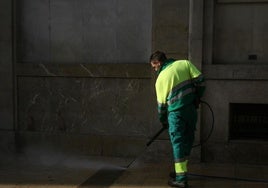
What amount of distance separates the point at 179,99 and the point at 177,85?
175 mm

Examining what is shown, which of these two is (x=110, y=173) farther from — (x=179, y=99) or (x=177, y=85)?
(x=177, y=85)

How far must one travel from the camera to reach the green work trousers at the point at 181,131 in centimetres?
633

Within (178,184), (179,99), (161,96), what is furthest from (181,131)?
(178,184)

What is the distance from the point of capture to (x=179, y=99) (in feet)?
20.8

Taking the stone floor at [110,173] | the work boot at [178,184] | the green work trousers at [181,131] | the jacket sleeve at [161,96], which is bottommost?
the stone floor at [110,173]

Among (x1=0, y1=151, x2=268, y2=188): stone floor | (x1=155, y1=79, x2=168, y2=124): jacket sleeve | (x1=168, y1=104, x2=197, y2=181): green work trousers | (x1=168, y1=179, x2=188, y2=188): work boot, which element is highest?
(x1=155, y1=79, x2=168, y2=124): jacket sleeve

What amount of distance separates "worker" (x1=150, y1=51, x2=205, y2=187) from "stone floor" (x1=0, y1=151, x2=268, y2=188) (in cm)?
52

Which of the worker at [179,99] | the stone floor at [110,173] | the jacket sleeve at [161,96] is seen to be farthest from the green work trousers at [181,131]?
the stone floor at [110,173]

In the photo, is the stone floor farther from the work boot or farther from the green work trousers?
the green work trousers

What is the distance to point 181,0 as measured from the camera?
25.2 ft

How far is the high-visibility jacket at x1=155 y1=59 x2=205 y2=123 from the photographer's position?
6312 millimetres

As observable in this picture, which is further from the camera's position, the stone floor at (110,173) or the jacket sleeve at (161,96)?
the stone floor at (110,173)

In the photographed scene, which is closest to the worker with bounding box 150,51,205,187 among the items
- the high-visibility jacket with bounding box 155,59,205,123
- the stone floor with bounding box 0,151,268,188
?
the high-visibility jacket with bounding box 155,59,205,123

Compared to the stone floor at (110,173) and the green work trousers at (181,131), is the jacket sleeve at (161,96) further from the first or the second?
the stone floor at (110,173)
